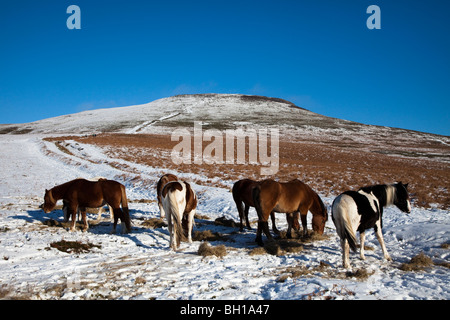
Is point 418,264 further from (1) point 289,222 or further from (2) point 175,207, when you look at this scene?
(2) point 175,207

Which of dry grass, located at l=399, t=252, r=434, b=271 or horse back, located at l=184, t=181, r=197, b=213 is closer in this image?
dry grass, located at l=399, t=252, r=434, b=271

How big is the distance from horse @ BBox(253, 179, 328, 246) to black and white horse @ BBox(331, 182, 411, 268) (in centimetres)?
154

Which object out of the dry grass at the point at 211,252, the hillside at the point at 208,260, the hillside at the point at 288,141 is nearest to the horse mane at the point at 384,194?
the hillside at the point at 208,260

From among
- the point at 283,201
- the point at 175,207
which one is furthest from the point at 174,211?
the point at 283,201

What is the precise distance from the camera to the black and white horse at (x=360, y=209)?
21.0 ft

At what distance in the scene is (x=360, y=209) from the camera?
22.0ft

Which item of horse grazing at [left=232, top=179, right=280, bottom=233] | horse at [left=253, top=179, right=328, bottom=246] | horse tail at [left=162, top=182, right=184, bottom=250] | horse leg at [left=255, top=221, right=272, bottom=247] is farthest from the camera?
horse grazing at [left=232, top=179, right=280, bottom=233]

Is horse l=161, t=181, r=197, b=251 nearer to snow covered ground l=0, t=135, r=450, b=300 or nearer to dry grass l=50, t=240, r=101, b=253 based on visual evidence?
snow covered ground l=0, t=135, r=450, b=300

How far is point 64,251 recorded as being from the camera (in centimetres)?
723

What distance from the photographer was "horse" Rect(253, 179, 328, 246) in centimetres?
797

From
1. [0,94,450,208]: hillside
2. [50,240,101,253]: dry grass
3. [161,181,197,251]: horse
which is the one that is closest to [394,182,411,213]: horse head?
[161,181,197,251]: horse

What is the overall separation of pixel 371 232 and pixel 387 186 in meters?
3.27

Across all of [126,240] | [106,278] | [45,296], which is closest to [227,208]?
[126,240]

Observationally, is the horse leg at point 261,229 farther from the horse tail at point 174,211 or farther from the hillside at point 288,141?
the hillside at point 288,141
